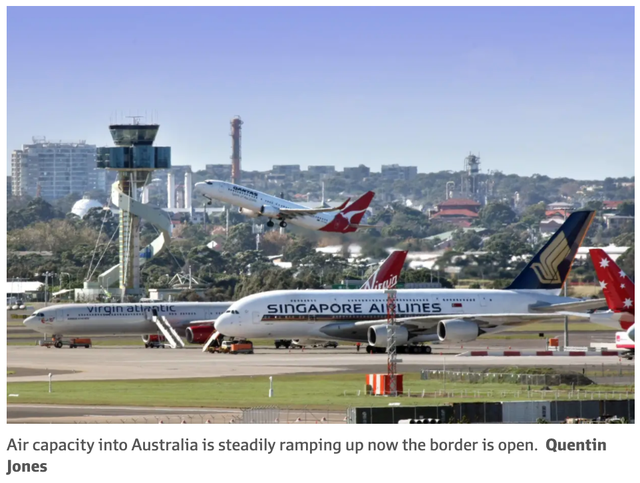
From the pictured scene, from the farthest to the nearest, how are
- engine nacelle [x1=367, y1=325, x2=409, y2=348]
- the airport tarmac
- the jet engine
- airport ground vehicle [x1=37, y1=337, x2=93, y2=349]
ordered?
airport ground vehicle [x1=37, y1=337, x2=93, y2=349]
the jet engine
engine nacelle [x1=367, y1=325, x2=409, y2=348]
the airport tarmac

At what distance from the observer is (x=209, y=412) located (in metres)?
57.8

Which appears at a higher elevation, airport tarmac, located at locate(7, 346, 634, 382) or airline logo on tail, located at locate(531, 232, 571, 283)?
airline logo on tail, located at locate(531, 232, 571, 283)

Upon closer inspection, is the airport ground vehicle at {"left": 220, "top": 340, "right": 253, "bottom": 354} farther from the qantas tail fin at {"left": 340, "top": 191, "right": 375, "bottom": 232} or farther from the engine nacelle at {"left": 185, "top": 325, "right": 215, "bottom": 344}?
the qantas tail fin at {"left": 340, "top": 191, "right": 375, "bottom": 232}

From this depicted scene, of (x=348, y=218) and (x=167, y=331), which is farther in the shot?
(x=348, y=218)

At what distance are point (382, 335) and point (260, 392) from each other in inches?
1273

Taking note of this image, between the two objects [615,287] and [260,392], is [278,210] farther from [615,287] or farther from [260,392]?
[260,392]

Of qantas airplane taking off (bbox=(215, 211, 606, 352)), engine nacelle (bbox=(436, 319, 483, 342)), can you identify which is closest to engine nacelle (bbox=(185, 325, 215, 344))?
qantas airplane taking off (bbox=(215, 211, 606, 352))

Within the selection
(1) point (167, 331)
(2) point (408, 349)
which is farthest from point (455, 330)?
(1) point (167, 331)

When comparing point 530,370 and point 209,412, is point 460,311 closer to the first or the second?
point 530,370

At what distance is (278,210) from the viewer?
450 feet

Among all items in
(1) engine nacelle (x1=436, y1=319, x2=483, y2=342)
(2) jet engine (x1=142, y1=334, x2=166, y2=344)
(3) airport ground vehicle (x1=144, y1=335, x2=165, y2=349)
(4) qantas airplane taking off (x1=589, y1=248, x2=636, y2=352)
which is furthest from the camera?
(2) jet engine (x1=142, y1=334, x2=166, y2=344)

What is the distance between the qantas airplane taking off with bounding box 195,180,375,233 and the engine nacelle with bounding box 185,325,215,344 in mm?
19039

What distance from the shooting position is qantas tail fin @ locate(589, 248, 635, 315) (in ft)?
252
